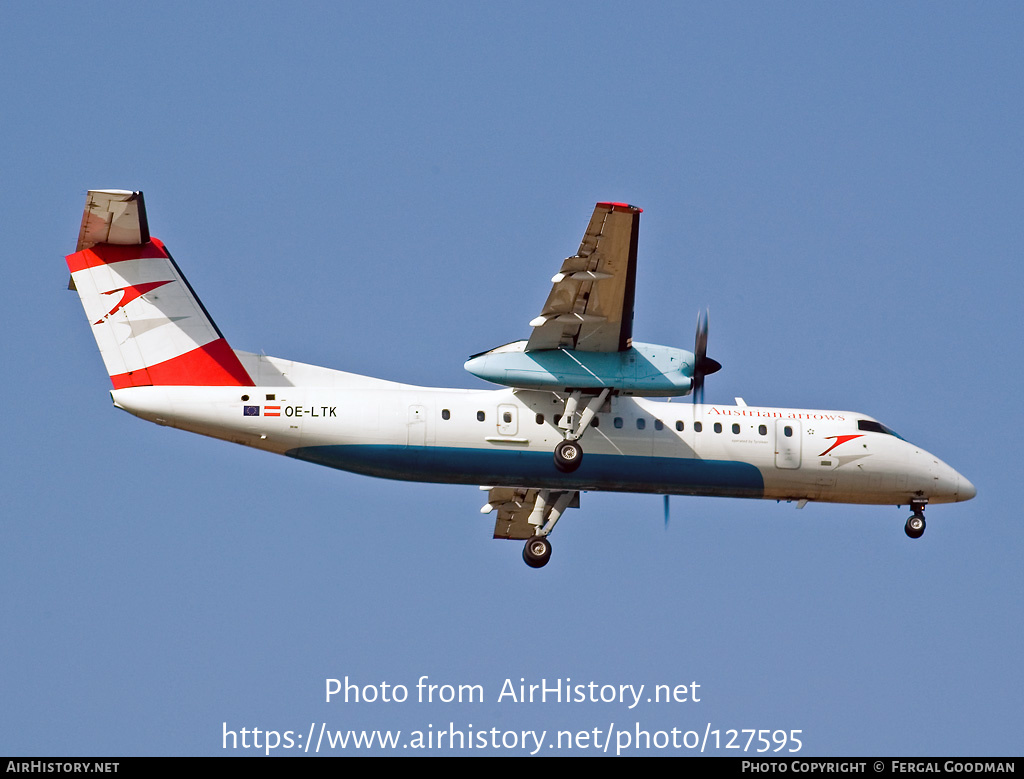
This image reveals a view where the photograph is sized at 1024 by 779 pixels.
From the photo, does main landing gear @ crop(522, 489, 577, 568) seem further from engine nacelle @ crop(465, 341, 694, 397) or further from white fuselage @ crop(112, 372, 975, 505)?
engine nacelle @ crop(465, 341, 694, 397)

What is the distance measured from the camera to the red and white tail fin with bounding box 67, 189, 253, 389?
2533cm

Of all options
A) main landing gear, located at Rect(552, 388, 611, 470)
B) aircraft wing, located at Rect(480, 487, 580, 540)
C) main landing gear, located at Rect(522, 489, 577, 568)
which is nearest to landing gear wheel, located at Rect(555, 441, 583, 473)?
main landing gear, located at Rect(552, 388, 611, 470)

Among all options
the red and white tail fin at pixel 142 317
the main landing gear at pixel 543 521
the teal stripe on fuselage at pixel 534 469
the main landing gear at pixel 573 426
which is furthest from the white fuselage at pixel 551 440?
the main landing gear at pixel 543 521

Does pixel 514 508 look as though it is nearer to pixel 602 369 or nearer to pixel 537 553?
pixel 537 553

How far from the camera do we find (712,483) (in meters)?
27.3

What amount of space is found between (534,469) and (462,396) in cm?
196

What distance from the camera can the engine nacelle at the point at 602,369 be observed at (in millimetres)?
25609

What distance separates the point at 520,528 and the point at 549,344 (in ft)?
23.0

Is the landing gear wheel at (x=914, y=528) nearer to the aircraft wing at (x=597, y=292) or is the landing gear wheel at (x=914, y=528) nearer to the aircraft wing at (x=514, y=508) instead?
the aircraft wing at (x=514, y=508)

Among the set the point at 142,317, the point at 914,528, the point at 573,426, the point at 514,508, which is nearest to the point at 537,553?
the point at 514,508

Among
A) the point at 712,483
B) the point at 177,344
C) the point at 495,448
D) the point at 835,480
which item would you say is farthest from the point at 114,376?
the point at 835,480

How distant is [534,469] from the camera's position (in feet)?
86.4

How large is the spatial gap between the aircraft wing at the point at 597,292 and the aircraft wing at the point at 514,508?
200 inches
